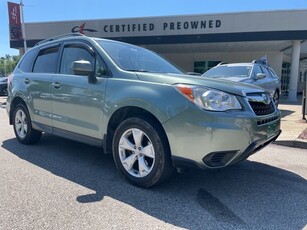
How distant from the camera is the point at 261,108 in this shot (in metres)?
3.63

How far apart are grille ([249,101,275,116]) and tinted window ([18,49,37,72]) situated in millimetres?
4079

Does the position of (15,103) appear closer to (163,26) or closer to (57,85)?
(57,85)

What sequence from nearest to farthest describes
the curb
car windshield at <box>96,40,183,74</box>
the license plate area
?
the license plate area, car windshield at <box>96,40,183,74</box>, the curb

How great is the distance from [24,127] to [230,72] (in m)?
5.85

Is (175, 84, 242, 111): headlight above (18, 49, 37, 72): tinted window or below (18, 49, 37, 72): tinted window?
below

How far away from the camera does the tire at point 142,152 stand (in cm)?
339

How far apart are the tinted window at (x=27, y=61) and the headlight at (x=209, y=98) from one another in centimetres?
352

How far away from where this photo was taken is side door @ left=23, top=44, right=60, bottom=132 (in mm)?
4910

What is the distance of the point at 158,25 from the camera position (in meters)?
19.0

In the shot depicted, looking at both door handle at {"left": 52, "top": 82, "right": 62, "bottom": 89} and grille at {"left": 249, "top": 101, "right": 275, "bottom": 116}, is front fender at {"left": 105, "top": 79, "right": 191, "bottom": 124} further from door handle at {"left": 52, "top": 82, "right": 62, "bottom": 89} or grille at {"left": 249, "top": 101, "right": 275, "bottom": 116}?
door handle at {"left": 52, "top": 82, "right": 62, "bottom": 89}

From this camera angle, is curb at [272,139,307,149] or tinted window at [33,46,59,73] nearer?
tinted window at [33,46,59,73]

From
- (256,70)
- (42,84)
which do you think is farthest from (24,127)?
(256,70)

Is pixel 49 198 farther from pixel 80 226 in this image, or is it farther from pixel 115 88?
pixel 115 88

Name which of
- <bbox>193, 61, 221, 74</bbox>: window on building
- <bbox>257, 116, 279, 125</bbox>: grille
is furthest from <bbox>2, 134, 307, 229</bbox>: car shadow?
<bbox>193, 61, 221, 74</bbox>: window on building
